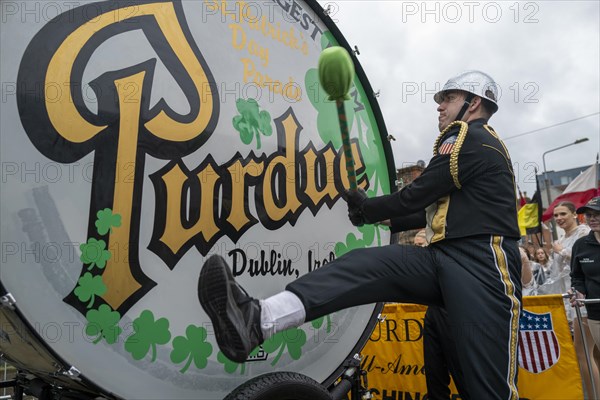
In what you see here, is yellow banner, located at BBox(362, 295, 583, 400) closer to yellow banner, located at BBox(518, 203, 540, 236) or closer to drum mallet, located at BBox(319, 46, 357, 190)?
drum mallet, located at BBox(319, 46, 357, 190)

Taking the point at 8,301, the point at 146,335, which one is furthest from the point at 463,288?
the point at 8,301

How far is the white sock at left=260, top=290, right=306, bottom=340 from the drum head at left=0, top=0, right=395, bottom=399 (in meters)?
0.27

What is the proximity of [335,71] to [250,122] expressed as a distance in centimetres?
42

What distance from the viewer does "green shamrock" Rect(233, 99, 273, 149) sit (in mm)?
1940

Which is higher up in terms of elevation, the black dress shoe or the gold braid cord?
the gold braid cord

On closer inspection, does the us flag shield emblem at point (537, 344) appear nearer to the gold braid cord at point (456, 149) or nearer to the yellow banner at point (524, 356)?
the yellow banner at point (524, 356)

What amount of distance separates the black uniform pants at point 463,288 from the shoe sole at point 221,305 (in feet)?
0.92

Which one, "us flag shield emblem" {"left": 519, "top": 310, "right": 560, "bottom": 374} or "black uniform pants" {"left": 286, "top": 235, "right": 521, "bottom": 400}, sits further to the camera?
"us flag shield emblem" {"left": 519, "top": 310, "right": 560, "bottom": 374}

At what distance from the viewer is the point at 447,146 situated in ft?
6.63

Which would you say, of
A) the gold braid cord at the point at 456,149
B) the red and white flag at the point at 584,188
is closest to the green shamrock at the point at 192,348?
the gold braid cord at the point at 456,149

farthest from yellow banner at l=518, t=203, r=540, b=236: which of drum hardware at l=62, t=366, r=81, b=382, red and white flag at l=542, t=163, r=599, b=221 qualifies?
drum hardware at l=62, t=366, r=81, b=382

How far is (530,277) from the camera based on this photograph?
15.8ft

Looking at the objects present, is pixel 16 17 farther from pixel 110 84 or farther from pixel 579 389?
pixel 579 389

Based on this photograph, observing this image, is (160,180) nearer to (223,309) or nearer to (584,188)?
(223,309)
